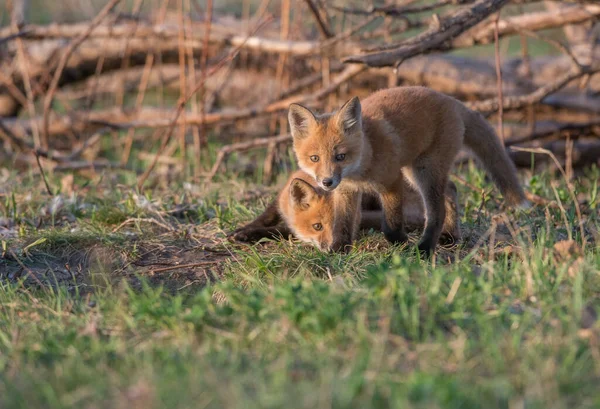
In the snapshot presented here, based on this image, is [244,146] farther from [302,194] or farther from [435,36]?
[435,36]

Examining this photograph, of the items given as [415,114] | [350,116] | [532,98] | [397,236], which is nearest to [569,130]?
[532,98]

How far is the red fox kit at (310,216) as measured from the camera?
470 cm

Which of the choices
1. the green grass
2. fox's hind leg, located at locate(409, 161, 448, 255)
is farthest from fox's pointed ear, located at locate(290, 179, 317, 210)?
the green grass

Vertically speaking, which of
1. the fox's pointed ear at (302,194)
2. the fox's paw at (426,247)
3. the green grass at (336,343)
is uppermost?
the green grass at (336,343)

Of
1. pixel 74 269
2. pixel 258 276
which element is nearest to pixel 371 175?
pixel 258 276

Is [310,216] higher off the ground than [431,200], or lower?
lower

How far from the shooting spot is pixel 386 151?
4.29m

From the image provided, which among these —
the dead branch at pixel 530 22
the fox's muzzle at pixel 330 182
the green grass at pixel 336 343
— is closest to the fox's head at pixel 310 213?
the fox's muzzle at pixel 330 182

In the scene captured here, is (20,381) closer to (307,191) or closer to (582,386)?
(582,386)

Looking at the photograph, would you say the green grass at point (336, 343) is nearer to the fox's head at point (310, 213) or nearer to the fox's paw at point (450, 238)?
the fox's paw at point (450, 238)

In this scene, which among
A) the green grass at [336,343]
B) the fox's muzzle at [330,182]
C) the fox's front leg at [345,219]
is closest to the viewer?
the green grass at [336,343]

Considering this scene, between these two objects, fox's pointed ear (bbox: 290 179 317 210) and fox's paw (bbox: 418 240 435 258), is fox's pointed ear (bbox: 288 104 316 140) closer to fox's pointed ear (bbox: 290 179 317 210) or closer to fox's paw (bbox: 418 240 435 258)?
fox's pointed ear (bbox: 290 179 317 210)

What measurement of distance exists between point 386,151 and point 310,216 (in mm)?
763

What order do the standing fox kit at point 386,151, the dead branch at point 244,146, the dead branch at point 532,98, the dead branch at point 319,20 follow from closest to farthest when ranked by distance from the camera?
1. the standing fox kit at point 386,151
2. the dead branch at point 532,98
3. the dead branch at point 319,20
4. the dead branch at point 244,146
